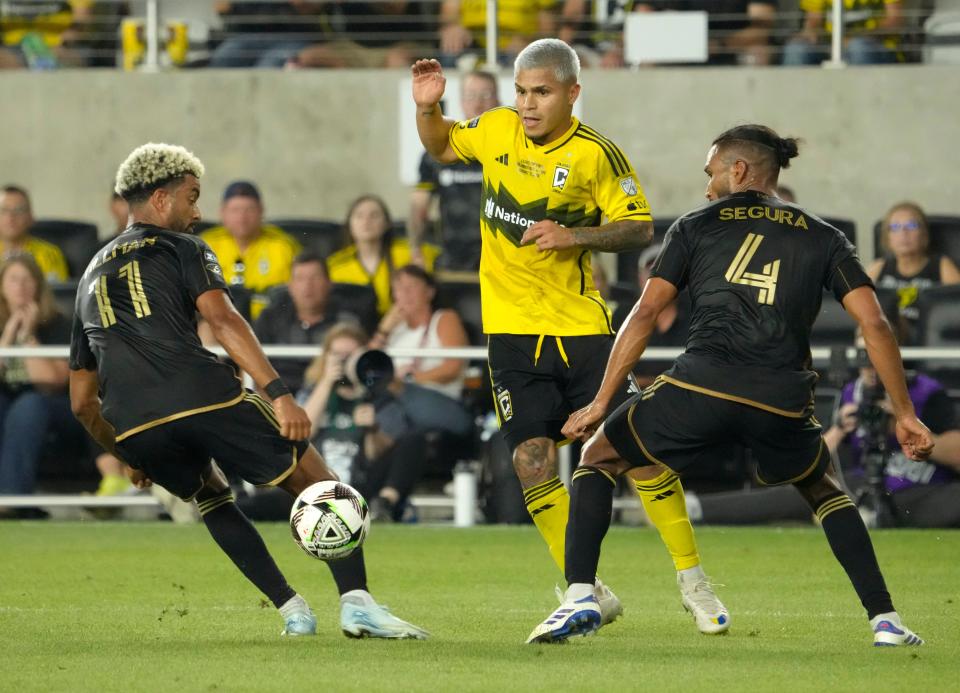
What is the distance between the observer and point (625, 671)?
6.14 metres

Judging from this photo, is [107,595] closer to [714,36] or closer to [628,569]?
[628,569]

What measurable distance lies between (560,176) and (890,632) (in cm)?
226

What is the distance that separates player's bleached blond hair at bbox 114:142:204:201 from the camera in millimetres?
6949

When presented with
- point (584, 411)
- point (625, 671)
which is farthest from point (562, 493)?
point (625, 671)

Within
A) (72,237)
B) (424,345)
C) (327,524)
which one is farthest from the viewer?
(72,237)

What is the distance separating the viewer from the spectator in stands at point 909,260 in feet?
41.7

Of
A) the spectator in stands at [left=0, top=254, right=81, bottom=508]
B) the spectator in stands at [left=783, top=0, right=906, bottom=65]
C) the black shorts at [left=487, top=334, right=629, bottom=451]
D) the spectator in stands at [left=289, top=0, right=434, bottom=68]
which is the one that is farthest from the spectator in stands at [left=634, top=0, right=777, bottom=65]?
the black shorts at [left=487, top=334, right=629, bottom=451]

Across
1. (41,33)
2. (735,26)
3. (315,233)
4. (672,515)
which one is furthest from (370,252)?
(672,515)

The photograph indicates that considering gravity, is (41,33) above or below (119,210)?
above

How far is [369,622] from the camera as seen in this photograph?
6910 mm

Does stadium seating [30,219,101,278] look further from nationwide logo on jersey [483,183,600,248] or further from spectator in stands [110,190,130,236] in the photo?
nationwide logo on jersey [483,183,600,248]

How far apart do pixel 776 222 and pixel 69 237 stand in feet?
29.3

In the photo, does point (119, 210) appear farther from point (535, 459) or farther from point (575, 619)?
point (575, 619)

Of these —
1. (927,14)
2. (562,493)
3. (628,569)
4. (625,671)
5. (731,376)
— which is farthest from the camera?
(927,14)
